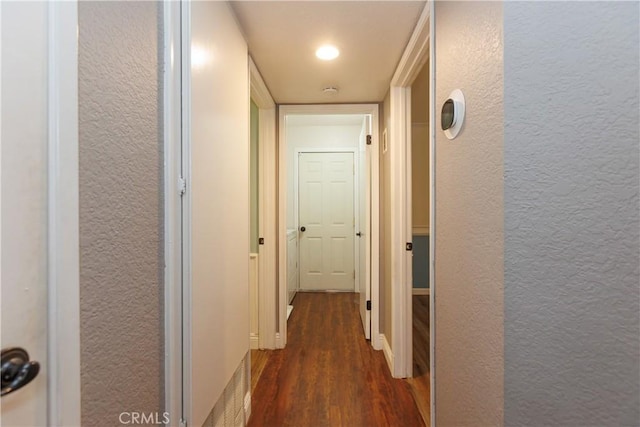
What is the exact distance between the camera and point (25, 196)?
0.55 meters

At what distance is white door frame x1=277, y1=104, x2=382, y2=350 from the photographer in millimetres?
2623

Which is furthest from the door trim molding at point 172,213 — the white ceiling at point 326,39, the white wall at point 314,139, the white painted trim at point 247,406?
the white wall at point 314,139

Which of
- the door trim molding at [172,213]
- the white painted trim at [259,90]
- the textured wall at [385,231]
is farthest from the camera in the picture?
the textured wall at [385,231]

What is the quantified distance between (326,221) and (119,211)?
145 inches

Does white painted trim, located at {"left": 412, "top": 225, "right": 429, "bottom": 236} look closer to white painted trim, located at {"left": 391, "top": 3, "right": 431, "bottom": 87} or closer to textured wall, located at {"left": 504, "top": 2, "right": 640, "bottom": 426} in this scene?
white painted trim, located at {"left": 391, "top": 3, "right": 431, "bottom": 87}

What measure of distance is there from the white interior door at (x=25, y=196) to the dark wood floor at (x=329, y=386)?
57.5 inches

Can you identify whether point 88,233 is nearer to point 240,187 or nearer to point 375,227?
point 240,187

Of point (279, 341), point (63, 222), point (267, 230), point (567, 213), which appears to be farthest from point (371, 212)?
point (63, 222)

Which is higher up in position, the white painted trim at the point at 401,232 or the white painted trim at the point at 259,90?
the white painted trim at the point at 259,90

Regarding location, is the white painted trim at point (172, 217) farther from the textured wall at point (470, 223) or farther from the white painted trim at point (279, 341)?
the white painted trim at point (279, 341)

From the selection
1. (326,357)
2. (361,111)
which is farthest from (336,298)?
(361,111)

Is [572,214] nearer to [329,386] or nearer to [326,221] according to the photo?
[329,386]

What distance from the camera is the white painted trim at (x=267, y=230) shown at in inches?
101
